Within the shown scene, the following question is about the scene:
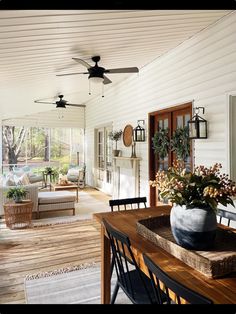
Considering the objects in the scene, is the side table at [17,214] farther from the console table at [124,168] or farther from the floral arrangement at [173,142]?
the floral arrangement at [173,142]

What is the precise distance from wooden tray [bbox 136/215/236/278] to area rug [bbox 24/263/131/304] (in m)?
0.86

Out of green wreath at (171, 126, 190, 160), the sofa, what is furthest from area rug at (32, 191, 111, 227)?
green wreath at (171, 126, 190, 160)

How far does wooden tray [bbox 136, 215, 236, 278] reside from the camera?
1289mm

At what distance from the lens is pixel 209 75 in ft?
11.4

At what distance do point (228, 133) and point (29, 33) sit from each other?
254 cm

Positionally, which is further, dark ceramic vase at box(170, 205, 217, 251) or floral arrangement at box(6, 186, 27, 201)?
floral arrangement at box(6, 186, 27, 201)

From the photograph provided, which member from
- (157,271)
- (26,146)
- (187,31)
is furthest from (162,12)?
(26,146)

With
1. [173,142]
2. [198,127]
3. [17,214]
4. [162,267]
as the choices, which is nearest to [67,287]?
[162,267]

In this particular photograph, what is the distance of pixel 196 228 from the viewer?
1.50m

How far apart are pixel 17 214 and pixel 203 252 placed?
3.81 metres

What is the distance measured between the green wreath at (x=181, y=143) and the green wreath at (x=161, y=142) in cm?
33

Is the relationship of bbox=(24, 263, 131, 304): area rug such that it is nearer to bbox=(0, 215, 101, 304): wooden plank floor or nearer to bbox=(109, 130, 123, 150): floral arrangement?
bbox=(0, 215, 101, 304): wooden plank floor

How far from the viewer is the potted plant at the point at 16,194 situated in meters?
4.53

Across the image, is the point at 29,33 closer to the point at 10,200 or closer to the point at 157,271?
the point at 157,271
